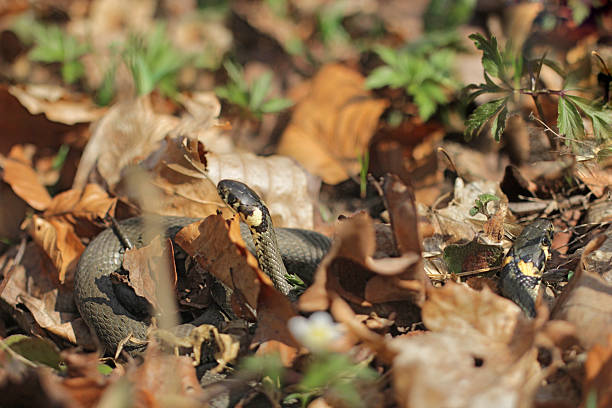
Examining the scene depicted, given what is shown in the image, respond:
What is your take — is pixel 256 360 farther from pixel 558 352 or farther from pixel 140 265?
pixel 558 352

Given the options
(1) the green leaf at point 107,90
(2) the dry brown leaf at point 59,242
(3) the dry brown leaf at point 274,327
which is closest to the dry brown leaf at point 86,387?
(3) the dry brown leaf at point 274,327

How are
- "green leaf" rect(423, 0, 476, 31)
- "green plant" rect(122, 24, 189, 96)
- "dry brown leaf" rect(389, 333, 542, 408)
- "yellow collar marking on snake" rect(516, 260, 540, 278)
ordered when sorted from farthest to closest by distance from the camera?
"green leaf" rect(423, 0, 476, 31) < "green plant" rect(122, 24, 189, 96) < "yellow collar marking on snake" rect(516, 260, 540, 278) < "dry brown leaf" rect(389, 333, 542, 408)

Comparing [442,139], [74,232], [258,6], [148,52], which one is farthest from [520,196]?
[258,6]

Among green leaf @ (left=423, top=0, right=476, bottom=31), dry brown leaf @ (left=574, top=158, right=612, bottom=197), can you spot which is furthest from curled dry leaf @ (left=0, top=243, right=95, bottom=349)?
green leaf @ (left=423, top=0, right=476, bottom=31)

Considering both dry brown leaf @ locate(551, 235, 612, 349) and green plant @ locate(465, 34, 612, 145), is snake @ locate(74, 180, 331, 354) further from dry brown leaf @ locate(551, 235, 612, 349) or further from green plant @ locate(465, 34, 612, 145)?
dry brown leaf @ locate(551, 235, 612, 349)

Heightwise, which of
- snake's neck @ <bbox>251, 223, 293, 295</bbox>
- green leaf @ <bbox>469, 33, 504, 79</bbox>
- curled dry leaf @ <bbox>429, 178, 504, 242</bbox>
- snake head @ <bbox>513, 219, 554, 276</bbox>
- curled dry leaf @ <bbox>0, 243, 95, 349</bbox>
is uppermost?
green leaf @ <bbox>469, 33, 504, 79</bbox>

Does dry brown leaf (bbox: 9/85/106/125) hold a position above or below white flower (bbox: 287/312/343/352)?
below

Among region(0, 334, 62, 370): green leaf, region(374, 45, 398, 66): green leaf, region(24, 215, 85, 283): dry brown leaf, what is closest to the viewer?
region(0, 334, 62, 370): green leaf
